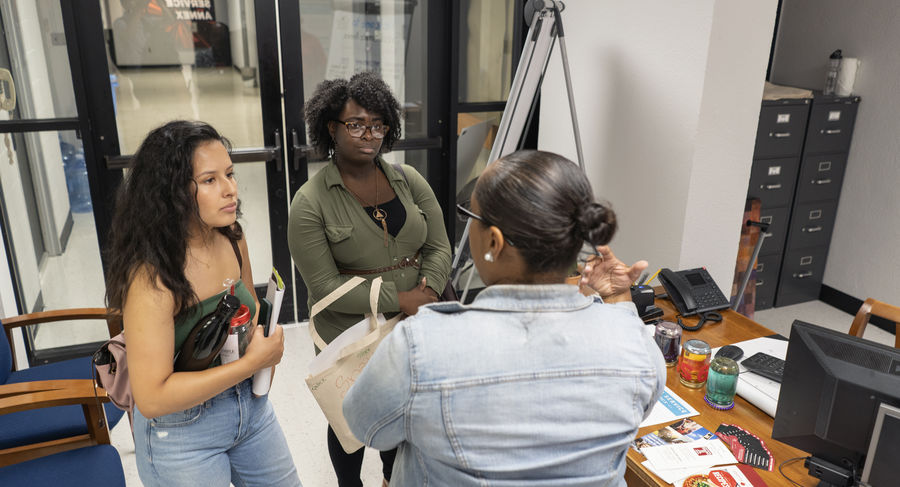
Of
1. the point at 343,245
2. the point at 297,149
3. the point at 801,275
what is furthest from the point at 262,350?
the point at 801,275

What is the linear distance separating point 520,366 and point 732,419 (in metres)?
1.12

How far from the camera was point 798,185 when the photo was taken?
381cm

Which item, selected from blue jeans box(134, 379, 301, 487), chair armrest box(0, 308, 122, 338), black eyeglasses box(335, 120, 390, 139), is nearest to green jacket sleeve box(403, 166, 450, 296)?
black eyeglasses box(335, 120, 390, 139)

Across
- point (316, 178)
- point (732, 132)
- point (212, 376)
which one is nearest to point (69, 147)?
point (316, 178)

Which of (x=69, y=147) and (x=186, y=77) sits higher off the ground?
(x=186, y=77)

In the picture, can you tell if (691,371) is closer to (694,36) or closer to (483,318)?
(483,318)

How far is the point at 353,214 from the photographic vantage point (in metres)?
1.88

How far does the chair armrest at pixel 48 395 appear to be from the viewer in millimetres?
1776

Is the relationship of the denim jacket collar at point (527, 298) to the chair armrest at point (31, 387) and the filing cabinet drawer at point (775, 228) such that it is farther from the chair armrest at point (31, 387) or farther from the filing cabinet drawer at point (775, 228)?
the filing cabinet drawer at point (775, 228)

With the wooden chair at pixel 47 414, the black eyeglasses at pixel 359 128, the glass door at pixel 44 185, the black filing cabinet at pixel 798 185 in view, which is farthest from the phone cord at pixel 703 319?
the glass door at pixel 44 185

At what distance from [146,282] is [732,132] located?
2.37m

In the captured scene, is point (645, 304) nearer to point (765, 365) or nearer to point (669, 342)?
point (669, 342)

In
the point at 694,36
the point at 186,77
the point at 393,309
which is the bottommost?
the point at 393,309

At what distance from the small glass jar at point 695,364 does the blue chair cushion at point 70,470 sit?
166 centimetres
